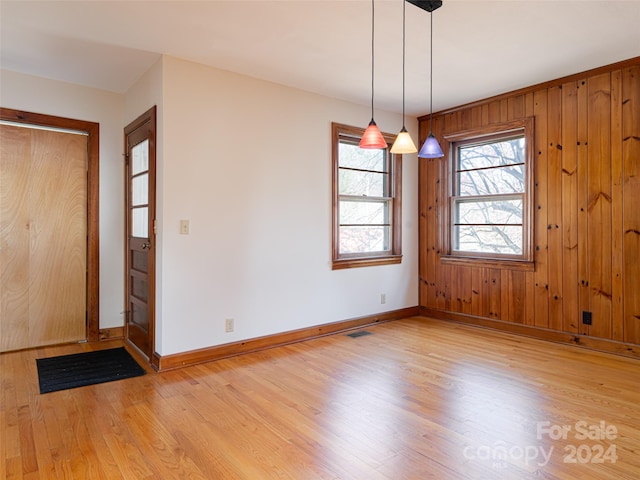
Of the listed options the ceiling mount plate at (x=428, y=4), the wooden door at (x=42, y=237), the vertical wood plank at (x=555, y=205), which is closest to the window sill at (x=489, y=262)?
the vertical wood plank at (x=555, y=205)

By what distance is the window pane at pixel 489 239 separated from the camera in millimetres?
4586

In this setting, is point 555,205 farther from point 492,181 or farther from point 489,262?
point 489,262

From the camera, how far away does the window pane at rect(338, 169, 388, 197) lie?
480 cm

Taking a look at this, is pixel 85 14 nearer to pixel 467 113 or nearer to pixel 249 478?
pixel 249 478

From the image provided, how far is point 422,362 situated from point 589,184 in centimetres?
245

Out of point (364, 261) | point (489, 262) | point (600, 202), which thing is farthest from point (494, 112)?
point (364, 261)

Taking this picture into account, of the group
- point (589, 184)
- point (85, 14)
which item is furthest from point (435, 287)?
point (85, 14)

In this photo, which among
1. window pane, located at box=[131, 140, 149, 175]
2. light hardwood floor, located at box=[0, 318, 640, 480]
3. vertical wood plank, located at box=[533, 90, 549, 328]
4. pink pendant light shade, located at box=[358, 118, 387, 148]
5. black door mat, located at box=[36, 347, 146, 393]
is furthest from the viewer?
vertical wood plank, located at box=[533, 90, 549, 328]

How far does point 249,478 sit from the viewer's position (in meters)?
1.94

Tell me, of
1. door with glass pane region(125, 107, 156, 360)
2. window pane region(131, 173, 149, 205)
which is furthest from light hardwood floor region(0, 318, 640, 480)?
window pane region(131, 173, 149, 205)

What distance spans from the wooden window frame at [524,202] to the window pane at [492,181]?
12cm

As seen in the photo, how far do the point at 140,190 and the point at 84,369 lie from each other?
1.74 meters

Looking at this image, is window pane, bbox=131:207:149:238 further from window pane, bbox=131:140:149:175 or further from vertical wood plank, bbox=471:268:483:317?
vertical wood plank, bbox=471:268:483:317

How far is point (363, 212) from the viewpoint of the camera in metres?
5.05
